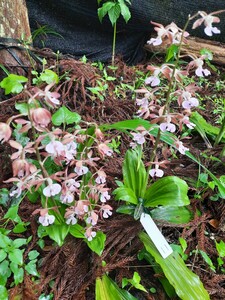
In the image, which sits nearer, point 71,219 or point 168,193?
point 71,219

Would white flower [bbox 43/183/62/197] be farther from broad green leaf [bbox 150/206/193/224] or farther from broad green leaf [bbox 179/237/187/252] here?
broad green leaf [bbox 179/237/187/252]

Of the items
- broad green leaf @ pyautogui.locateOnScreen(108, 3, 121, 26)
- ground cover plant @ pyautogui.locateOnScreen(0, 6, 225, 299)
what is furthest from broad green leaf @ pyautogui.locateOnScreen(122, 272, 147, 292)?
broad green leaf @ pyautogui.locateOnScreen(108, 3, 121, 26)

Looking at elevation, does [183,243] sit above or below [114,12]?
below

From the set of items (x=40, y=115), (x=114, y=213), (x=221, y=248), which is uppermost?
(x=40, y=115)

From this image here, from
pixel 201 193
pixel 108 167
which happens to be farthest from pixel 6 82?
pixel 201 193

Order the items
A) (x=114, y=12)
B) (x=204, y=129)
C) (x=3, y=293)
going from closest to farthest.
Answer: (x=3, y=293) < (x=204, y=129) < (x=114, y=12)

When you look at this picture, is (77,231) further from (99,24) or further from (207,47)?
(207,47)

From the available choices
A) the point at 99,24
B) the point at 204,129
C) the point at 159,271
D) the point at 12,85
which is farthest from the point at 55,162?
the point at 99,24
